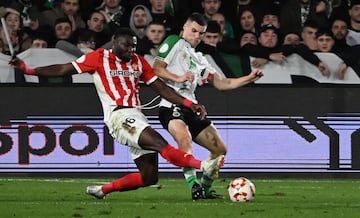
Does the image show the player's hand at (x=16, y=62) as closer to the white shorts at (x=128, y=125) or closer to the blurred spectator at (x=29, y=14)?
the white shorts at (x=128, y=125)

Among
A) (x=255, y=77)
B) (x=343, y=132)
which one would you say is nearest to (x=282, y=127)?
(x=343, y=132)

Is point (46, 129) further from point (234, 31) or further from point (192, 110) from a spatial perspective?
point (192, 110)

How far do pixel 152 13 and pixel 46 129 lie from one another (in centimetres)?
245

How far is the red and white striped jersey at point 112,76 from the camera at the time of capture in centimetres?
1181

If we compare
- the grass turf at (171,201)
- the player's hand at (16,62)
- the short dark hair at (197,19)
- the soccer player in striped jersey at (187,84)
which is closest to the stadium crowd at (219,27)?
the grass turf at (171,201)

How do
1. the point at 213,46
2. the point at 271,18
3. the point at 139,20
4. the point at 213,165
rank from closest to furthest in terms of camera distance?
1. the point at 213,165
2. the point at 213,46
3. the point at 139,20
4. the point at 271,18

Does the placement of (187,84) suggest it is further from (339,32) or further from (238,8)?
(339,32)

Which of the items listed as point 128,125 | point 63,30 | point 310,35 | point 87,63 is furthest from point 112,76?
point 310,35

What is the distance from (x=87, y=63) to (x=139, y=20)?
5.35 m

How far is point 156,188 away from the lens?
14.4m

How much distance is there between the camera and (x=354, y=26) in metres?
17.4

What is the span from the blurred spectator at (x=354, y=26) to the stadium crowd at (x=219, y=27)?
0.01m

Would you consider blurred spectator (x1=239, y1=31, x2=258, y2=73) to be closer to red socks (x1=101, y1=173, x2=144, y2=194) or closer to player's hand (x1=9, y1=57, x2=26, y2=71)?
red socks (x1=101, y1=173, x2=144, y2=194)

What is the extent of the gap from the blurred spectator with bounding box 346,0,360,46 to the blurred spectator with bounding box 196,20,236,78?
2.01 metres
